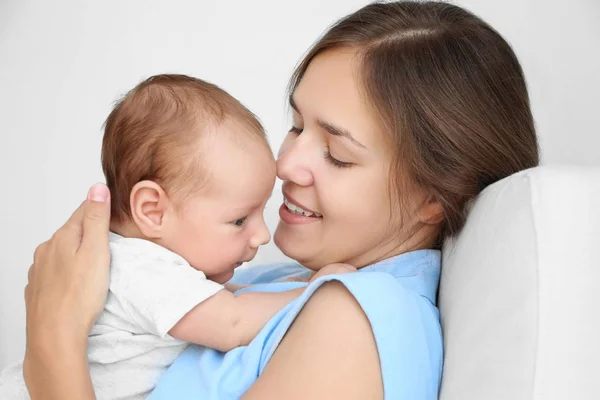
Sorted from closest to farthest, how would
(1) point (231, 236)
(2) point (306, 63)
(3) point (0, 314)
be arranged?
(1) point (231, 236), (2) point (306, 63), (3) point (0, 314)

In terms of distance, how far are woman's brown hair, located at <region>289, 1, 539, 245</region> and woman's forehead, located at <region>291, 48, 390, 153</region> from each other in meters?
0.02

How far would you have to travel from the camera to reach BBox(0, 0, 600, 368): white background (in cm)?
338

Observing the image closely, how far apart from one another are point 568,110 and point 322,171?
146cm

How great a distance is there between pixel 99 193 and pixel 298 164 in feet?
1.43

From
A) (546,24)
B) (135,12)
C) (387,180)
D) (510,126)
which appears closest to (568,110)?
(546,24)

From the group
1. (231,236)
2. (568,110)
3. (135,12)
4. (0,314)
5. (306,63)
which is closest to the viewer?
(231,236)

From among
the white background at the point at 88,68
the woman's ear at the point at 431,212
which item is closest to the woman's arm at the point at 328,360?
the woman's ear at the point at 431,212

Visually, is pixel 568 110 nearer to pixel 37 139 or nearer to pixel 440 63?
pixel 440 63

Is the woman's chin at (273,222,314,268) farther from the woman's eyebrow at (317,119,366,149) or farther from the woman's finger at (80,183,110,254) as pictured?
the woman's finger at (80,183,110,254)

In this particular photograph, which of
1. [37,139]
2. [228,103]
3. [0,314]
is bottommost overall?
[0,314]

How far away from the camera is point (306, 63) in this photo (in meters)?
1.96

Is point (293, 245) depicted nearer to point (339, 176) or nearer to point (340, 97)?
point (339, 176)

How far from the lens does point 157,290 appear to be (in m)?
1.59

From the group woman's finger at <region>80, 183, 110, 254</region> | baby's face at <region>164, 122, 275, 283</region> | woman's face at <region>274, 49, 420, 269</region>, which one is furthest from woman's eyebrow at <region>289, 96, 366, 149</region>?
woman's finger at <region>80, 183, 110, 254</region>
